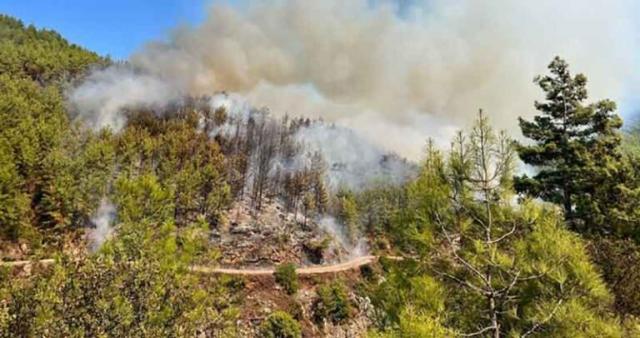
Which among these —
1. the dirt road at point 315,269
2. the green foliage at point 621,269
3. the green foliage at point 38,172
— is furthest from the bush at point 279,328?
the green foliage at point 621,269

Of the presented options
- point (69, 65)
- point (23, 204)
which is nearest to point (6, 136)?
point (23, 204)

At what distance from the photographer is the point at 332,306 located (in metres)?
36.3

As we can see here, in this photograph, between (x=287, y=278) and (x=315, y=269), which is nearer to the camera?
(x=287, y=278)

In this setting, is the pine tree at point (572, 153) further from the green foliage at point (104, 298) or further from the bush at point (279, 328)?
the bush at point (279, 328)

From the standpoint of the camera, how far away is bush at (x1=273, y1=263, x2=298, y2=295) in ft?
131

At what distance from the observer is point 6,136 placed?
140 ft

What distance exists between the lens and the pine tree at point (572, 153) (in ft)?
44.9

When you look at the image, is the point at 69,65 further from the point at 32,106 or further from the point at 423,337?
the point at 423,337

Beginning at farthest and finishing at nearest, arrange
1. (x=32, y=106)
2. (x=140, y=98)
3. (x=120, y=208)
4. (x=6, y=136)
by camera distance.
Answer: (x=140, y=98)
(x=32, y=106)
(x=6, y=136)
(x=120, y=208)

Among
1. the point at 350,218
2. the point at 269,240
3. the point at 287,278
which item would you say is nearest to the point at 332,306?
the point at 287,278

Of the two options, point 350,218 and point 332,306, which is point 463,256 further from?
point 350,218

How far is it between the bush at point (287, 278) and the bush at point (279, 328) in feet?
30.1

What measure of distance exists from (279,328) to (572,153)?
2102 cm

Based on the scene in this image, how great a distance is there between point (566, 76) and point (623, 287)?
8.30m
